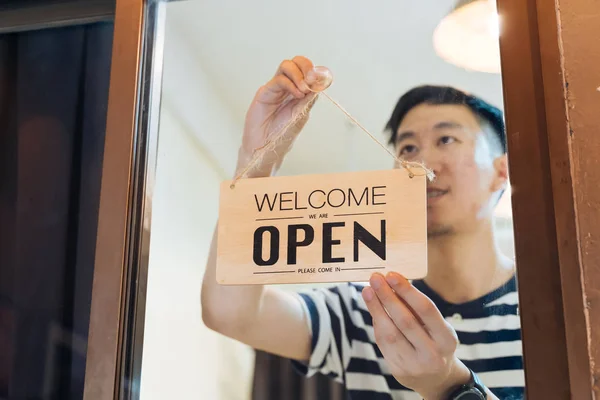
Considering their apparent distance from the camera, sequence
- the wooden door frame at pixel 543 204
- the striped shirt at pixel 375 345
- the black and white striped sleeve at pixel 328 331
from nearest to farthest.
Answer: the wooden door frame at pixel 543 204, the striped shirt at pixel 375 345, the black and white striped sleeve at pixel 328 331

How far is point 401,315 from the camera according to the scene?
70 cm

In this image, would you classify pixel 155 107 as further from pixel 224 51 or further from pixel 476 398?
pixel 476 398

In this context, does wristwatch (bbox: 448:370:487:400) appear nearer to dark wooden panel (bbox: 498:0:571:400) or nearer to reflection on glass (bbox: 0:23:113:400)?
dark wooden panel (bbox: 498:0:571:400)

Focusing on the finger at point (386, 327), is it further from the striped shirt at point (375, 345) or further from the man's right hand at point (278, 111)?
the man's right hand at point (278, 111)

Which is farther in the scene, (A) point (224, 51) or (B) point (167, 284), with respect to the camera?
(A) point (224, 51)

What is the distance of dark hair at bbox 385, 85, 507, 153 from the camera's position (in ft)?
2.69

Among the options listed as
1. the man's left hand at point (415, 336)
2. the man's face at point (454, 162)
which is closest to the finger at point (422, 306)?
the man's left hand at point (415, 336)

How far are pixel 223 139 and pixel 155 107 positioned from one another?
0.14 m

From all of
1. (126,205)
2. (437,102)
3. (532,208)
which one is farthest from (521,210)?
(126,205)

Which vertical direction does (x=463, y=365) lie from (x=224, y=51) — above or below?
below

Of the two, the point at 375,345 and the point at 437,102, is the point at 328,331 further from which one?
the point at 437,102

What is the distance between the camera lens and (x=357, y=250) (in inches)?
27.8

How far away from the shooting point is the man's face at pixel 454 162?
828mm

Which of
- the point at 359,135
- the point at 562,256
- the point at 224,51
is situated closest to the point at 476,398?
the point at 562,256
